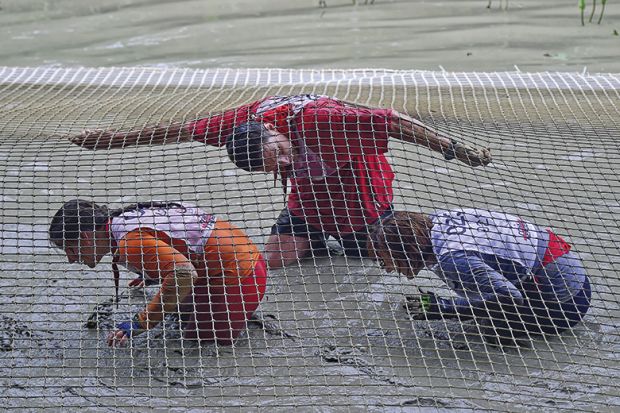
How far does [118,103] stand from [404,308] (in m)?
2.02

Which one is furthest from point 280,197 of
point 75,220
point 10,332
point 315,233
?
point 10,332

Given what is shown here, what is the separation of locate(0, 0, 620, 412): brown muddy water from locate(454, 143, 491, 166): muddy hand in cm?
10

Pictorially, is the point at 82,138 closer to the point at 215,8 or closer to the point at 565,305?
the point at 565,305

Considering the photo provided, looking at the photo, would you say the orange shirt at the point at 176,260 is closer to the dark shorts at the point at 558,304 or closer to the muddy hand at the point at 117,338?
the muddy hand at the point at 117,338

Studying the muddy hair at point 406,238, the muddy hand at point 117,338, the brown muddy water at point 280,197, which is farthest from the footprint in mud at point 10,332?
the muddy hair at point 406,238

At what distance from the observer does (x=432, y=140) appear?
313 centimetres

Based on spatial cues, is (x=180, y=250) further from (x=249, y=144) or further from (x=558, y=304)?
(x=558, y=304)

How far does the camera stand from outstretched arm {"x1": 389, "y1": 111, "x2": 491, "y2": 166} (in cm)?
310

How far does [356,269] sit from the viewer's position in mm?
3344

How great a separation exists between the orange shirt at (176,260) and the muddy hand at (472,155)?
30.0 inches

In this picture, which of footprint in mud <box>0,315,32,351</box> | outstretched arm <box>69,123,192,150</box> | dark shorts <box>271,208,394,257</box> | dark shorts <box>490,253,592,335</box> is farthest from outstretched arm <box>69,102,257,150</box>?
dark shorts <box>490,253,592,335</box>

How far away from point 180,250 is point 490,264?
0.93 metres

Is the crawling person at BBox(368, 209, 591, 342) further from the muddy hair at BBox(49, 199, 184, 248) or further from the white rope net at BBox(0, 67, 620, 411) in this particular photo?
the muddy hair at BBox(49, 199, 184, 248)

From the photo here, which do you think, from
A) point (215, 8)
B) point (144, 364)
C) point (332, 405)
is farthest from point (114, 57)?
point (332, 405)
